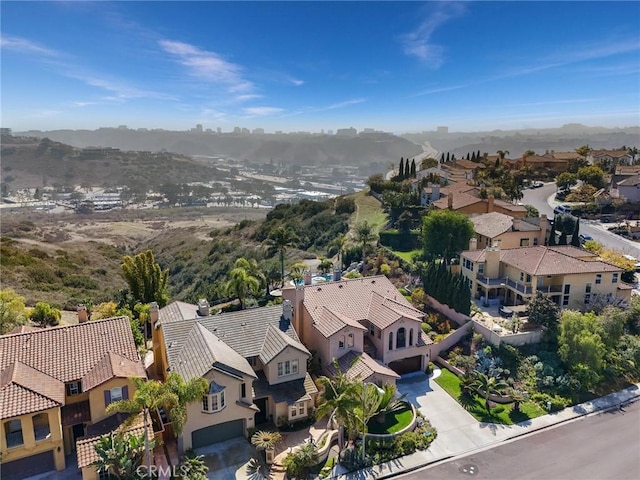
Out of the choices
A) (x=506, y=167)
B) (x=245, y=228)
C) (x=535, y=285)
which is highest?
(x=506, y=167)

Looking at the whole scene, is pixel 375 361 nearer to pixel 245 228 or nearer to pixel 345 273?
pixel 345 273

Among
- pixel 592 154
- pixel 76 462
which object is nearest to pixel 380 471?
pixel 76 462

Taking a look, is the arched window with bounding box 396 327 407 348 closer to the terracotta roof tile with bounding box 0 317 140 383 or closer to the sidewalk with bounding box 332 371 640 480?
the sidewalk with bounding box 332 371 640 480

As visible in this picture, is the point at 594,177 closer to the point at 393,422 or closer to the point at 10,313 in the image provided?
the point at 393,422

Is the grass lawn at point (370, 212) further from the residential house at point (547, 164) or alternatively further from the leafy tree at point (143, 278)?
the residential house at point (547, 164)

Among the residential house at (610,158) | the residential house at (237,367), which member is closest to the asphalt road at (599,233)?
the residential house at (610,158)

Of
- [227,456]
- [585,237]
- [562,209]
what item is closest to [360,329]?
[227,456]
